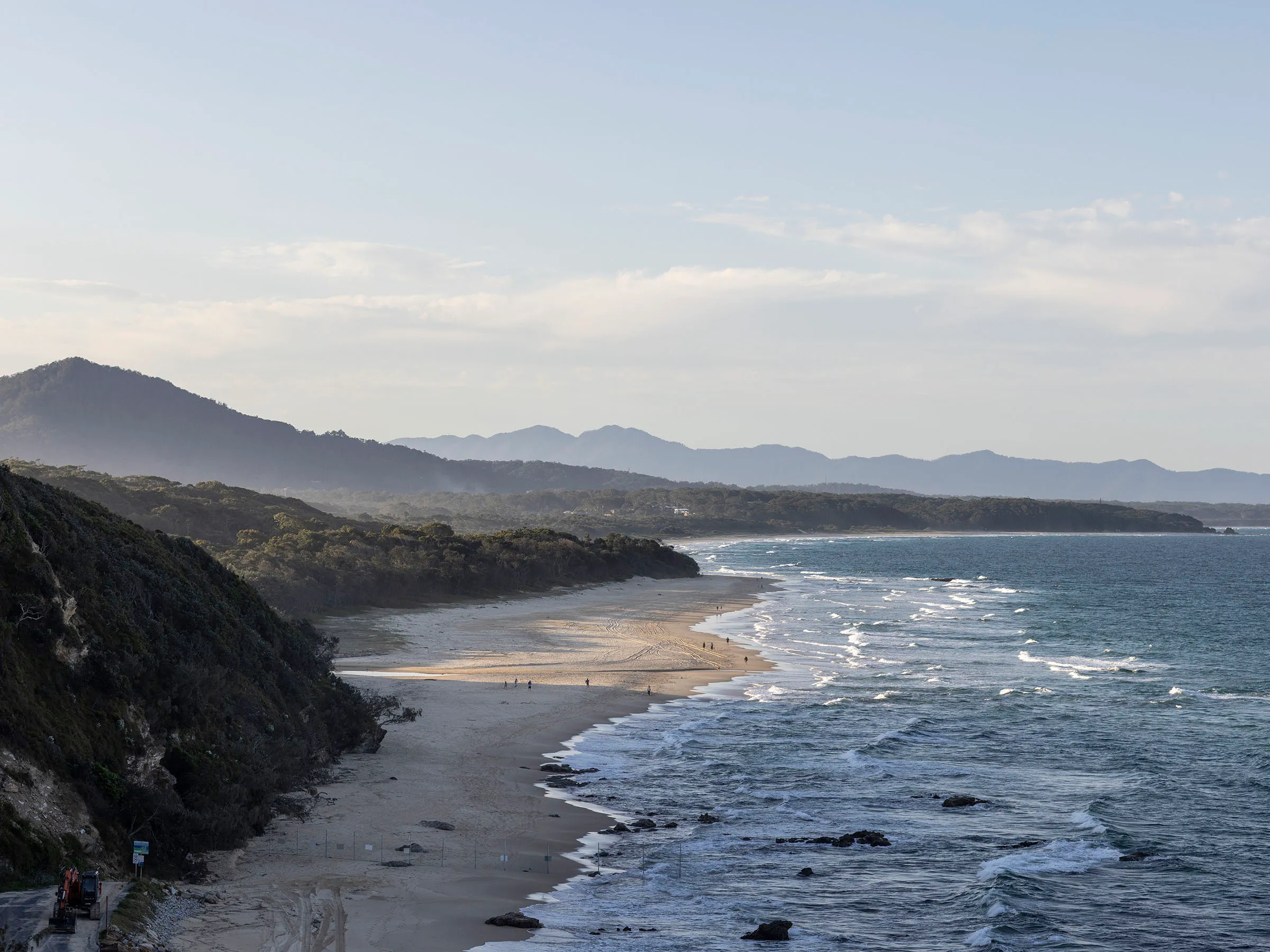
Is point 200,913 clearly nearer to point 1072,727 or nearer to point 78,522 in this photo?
point 78,522

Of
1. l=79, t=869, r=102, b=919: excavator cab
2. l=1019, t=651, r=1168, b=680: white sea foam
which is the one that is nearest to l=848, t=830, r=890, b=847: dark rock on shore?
l=79, t=869, r=102, b=919: excavator cab

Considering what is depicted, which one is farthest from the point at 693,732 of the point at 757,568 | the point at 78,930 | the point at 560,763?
the point at 757,568

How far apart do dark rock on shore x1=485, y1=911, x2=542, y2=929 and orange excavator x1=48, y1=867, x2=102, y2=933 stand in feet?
20.2

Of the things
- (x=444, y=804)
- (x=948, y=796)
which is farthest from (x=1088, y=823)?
(x=444, y=804)

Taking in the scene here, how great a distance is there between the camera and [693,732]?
34.3m

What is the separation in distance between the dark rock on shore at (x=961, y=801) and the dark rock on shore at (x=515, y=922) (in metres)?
12.3

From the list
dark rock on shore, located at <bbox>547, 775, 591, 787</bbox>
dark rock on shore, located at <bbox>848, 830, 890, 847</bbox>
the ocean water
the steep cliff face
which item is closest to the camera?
the steep cliff face

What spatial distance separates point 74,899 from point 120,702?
570 centimetres

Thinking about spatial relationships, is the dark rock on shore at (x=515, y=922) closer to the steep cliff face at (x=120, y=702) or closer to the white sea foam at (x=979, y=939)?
the steep cliff face at (x=120, y=702)

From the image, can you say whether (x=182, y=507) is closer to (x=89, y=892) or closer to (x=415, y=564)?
(x=415, y=564)

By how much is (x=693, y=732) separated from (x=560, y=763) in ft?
19.1

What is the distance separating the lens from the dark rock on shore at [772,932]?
18.3 metres

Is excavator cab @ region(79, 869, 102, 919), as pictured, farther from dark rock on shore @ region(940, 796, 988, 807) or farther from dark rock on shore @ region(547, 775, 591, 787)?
dark rock on shore @ region(940, 796, 988, 807)

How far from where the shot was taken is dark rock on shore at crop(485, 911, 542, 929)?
1830 cm
